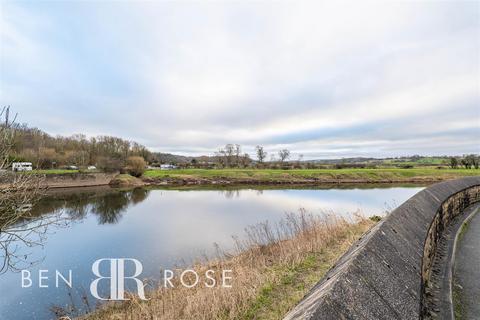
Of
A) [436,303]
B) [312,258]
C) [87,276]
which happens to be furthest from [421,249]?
[87,276]

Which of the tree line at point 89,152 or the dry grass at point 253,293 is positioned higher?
the tree line at point 89,152

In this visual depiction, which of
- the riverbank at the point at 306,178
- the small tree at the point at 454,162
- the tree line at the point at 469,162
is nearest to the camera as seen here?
the riverbank at the point at 306,178

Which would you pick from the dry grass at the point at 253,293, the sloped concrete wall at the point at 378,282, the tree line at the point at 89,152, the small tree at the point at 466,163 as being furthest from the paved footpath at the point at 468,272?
the small tree at the point at 466,163

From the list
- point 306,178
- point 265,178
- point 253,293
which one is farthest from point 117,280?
point 306,178

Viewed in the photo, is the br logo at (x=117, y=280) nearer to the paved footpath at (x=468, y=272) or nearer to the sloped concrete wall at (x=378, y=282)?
the sloped concrete wall at (x=378, y=282)

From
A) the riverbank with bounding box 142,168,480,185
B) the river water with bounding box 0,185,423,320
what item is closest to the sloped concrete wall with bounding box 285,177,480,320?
the river water with bounding box 0,185,423,320

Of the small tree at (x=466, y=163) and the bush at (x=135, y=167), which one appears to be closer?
the bush at (x=135, y=167)

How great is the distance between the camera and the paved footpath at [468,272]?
110 inches

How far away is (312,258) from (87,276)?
7092 millimetres

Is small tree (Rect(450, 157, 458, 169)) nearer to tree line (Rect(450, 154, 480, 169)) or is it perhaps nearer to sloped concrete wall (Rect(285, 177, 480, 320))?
tree line (Rect(450, 154, 480, 169))

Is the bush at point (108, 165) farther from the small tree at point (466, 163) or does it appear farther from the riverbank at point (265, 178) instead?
the small tree at point (466, 163)

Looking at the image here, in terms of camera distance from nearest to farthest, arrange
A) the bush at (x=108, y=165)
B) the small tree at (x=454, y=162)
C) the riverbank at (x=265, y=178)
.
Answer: the riverbank at (x=265, y=178), the bush at (x=108, y=165), the small tree at (x=454, y=162)

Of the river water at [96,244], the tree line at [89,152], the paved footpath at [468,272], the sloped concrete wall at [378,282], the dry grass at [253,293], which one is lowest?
the river water at [96,244]

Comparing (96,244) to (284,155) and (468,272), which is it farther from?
(284,155)
